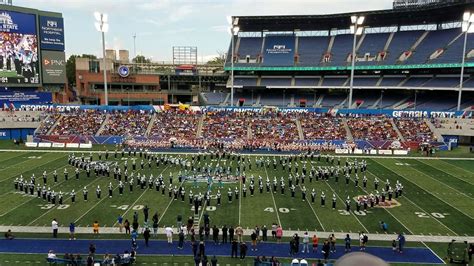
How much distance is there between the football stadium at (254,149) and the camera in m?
14.7

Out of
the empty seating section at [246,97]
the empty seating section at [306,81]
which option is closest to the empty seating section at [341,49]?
the empty seating section at [306,81]

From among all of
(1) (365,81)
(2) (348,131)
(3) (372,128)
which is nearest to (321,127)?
(2) (348,131)

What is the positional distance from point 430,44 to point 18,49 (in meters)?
50.6

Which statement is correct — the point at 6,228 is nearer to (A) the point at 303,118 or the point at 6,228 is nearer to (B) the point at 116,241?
(B) the point at 116,241

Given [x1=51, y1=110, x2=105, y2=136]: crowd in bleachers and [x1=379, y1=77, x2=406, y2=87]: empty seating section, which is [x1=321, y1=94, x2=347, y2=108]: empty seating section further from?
[x1=51, y1=110, x2=105, y2=136]: crowd in bleachers

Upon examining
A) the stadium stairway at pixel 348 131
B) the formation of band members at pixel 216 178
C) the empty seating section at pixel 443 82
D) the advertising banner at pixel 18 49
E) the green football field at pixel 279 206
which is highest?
the advertising banner at pixel 18 49

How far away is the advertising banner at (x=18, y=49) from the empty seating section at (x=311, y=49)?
3483 cm

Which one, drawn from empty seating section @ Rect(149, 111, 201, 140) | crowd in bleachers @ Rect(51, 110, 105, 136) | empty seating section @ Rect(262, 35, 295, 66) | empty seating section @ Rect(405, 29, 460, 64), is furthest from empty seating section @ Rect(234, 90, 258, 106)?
empty seating section @ Rect(405, 29, 460, 64)

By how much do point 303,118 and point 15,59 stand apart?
108ft

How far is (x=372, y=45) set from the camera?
5706 centimetres

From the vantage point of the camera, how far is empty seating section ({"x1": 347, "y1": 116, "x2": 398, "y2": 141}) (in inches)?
1560

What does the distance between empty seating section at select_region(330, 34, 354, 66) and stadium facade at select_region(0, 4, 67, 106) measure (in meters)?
36.4

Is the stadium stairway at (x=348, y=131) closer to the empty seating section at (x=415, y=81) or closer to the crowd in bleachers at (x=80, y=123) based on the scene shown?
the empty seating section at (x=415, y=81)

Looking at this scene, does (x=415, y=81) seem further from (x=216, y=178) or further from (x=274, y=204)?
(x=274, y=204)
